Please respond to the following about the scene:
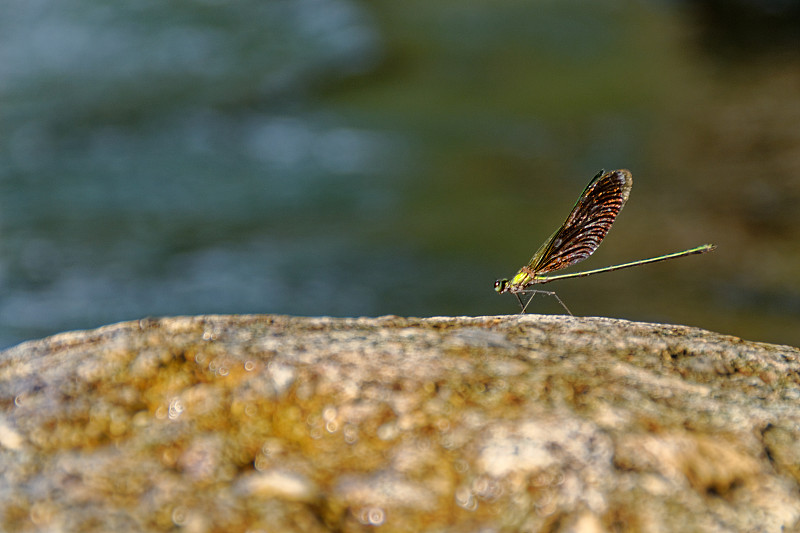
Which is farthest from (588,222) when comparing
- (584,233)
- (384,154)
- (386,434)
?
(384,154)

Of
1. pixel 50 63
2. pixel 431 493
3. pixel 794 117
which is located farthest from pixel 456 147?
pixel 431 493

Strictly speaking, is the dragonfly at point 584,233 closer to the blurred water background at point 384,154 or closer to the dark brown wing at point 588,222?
the dark brown wing at point 588,222

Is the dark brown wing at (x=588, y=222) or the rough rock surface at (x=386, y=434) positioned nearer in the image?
the rough rock surface at (x=386, y=434)

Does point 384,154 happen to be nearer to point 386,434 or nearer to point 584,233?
point 584,233

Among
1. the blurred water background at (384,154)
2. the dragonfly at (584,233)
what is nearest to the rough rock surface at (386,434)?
the dragonfly at (584,233)

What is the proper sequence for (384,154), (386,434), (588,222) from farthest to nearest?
(384,154)
(588,222)
(386,434)

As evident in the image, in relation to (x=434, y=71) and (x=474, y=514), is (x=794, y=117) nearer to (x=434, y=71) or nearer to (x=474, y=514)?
(x=434, y=71)
